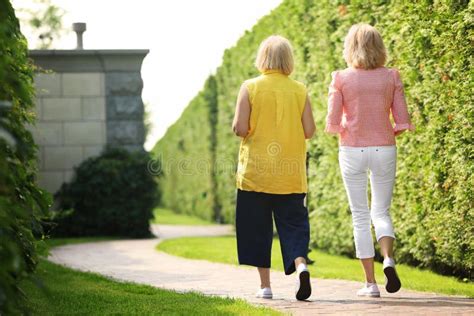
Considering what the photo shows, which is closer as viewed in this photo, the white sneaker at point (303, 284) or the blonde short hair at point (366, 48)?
the white sneaker at point (303, 284)

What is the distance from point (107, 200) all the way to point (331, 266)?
600cm

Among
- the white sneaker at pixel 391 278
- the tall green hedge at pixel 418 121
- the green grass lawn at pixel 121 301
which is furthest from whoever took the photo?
the tall green hedge at pixel 418 121

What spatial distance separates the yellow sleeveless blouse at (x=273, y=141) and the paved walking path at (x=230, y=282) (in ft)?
2.62

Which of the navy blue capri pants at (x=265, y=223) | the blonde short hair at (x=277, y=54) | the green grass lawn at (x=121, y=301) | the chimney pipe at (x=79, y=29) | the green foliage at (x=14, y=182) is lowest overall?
the green grass lawn at (x=121, y=301)

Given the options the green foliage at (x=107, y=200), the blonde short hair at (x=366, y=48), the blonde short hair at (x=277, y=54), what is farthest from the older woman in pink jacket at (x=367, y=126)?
the green foliage at (x=107, y=200)

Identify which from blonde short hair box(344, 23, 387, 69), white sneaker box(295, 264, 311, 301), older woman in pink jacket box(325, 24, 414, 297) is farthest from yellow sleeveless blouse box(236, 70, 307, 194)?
white sneaker box(295, 264, 311, 301)

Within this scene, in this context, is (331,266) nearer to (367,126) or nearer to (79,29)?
(367,126)

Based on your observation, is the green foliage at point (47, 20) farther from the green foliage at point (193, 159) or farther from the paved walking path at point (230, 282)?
the paved walking path at point (230, 282)

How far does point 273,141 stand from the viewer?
6.00 m

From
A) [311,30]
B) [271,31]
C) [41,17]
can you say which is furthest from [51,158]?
[41,17]

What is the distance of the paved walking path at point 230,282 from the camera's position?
5504 millimetres

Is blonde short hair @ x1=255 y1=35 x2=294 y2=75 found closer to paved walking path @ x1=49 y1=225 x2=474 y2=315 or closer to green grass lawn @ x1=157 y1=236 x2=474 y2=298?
paved walking path @ x1=49 y1=225 x2=474 y2=315

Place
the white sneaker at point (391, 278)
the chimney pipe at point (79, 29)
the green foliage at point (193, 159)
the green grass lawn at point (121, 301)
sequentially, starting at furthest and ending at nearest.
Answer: the green foliage at point (193, 159) < the chimney pipe at point (79, 29) < the white sneaker at point (391, 278) < the green grass lawn at point (121, 301)

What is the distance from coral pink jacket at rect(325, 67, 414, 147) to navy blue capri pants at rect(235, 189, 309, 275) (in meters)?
0.57
